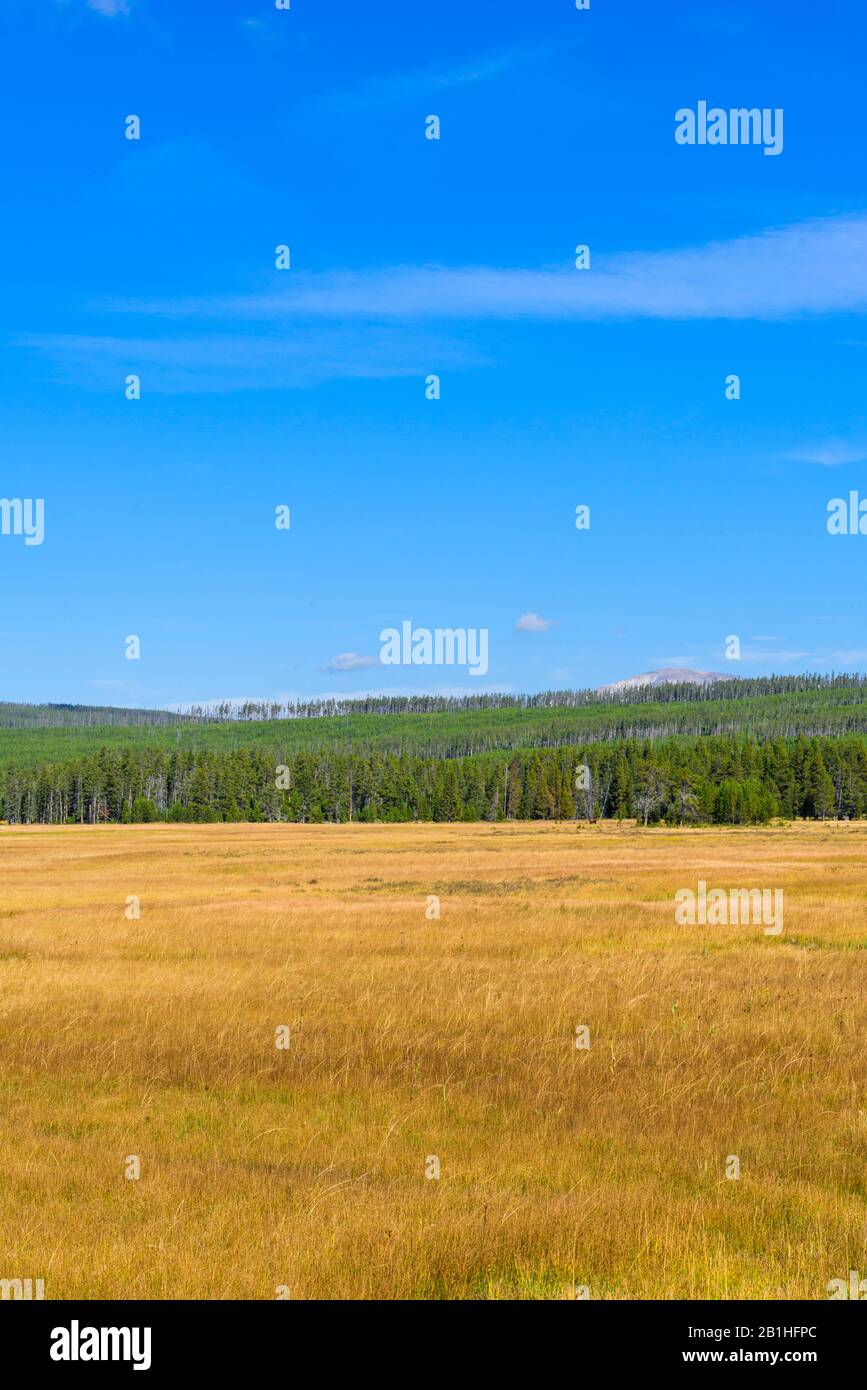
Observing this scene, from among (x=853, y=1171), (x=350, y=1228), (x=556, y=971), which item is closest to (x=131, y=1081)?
(x=350, y=1228)

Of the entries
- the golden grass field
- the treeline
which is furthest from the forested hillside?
the golden grass field

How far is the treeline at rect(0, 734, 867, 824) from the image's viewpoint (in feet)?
486

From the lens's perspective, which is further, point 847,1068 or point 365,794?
point 365,794

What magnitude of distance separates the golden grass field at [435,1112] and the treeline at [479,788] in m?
121

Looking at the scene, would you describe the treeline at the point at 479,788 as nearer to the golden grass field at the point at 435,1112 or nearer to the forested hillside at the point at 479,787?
the forested hillside at the point at 479,787

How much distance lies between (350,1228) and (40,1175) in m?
2.80

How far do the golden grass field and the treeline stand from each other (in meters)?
121

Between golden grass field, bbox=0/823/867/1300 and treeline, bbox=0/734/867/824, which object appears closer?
golden grass field, bbox=0/823/867/1300

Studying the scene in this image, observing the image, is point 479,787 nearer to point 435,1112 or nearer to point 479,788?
point 479,788

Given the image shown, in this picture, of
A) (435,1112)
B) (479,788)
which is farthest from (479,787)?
(435,1112)

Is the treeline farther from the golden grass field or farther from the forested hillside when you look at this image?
the golden grass field
